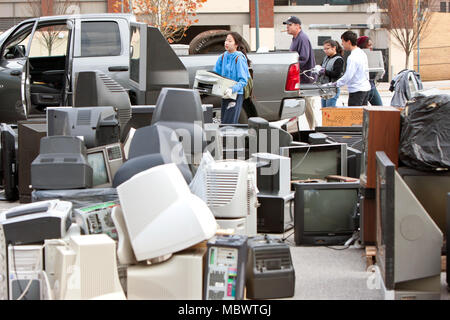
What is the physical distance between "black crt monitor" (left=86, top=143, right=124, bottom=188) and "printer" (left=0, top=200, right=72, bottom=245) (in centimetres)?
191

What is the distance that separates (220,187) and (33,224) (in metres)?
1.93

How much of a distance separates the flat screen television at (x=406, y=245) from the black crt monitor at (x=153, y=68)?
17.9 feet

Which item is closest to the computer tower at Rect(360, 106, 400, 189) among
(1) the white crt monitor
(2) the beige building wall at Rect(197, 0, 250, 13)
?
(1) the white crt monitor

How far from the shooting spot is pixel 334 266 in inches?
233

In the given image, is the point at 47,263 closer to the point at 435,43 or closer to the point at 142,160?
the point at 142,160

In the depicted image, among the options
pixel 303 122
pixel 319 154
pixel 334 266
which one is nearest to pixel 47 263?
pixel 334 266

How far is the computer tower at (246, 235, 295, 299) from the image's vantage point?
4.88 metres

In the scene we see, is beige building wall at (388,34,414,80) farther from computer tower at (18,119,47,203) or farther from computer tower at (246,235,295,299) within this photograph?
computer tower at (246,235,295,299)

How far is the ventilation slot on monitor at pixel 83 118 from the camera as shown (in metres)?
7.56

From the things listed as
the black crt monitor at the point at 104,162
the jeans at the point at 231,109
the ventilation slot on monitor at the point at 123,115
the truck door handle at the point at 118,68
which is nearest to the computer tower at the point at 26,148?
the ventilation slot on monitor at the point at 123,115

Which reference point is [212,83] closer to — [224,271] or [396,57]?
[224,271]

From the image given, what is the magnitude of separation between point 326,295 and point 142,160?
1817 millimetres

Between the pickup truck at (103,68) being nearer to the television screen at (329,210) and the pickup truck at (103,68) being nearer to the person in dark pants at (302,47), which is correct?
the person in dark pants at (302,47)

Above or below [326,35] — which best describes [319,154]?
below
